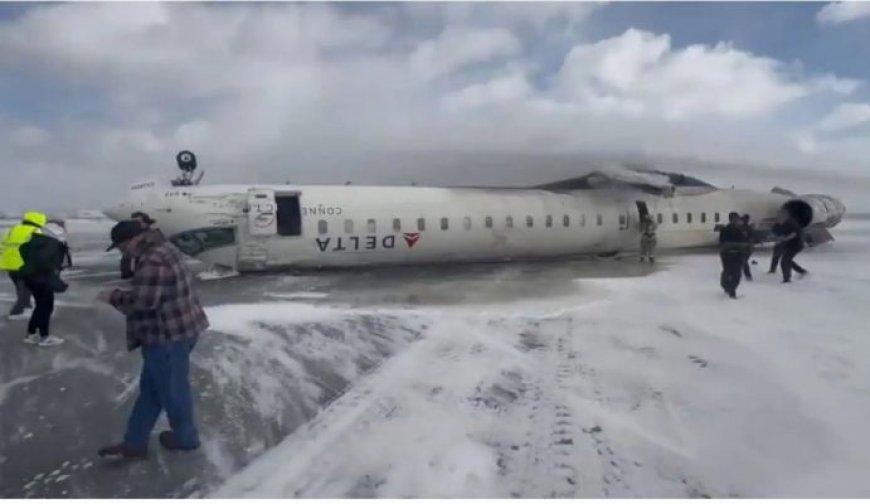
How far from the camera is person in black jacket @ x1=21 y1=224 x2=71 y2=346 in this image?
295 centimetres

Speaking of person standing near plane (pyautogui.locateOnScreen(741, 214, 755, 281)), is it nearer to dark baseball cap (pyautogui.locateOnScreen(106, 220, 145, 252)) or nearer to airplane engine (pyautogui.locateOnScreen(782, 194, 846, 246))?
airplane engine (pyautogui.locateOnScreen(782, 194, 846, 246))

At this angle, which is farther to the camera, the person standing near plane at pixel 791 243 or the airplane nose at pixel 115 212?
the person standing near plane at pixel 791 243

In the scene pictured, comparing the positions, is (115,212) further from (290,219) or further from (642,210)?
(642,210)

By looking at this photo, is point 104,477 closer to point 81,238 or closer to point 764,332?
point 81,238

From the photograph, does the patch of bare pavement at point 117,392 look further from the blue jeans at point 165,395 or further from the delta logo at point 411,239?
the delta logo at point 411,239

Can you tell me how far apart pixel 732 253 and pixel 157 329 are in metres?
3.59

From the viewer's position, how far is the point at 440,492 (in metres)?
2.15

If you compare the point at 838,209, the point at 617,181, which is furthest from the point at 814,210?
the point at 617,181

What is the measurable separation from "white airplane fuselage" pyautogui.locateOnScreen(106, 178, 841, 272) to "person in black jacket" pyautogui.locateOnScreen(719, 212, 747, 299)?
0.43 meters

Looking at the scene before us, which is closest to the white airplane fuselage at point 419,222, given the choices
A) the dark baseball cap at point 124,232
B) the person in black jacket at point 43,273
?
the person in black jacket at point 43,273

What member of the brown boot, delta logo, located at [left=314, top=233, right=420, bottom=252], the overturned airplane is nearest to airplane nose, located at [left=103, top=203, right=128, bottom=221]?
the overturned airplane

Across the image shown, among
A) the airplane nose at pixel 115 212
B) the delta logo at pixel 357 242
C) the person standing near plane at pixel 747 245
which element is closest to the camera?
the airplane nose at pixel 115 212

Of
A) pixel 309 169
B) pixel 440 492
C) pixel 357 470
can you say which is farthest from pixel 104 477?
pixel 309 169

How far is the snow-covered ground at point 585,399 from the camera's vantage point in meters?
2.15
